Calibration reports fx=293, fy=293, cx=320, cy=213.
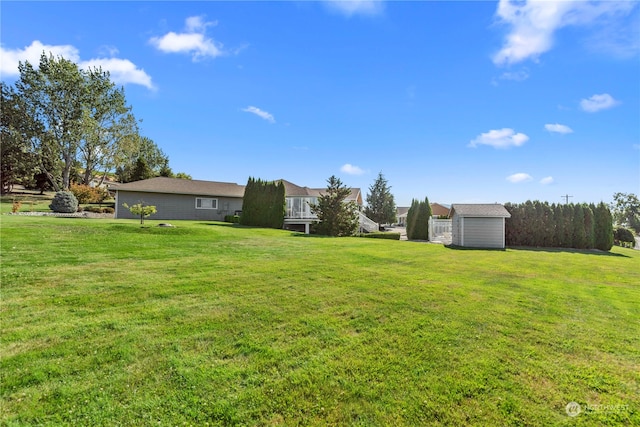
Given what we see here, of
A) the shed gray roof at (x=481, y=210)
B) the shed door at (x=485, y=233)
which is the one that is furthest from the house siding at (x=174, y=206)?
the shed door at (x=485, y=233)

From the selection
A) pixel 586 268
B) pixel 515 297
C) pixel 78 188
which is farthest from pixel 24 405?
pixel 78 188

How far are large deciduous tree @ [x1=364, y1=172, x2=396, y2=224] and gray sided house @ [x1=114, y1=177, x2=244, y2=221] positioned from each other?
19.2m

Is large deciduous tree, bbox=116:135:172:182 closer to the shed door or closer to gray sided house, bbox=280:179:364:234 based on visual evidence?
gray sided house, bbox=280:179:364:234

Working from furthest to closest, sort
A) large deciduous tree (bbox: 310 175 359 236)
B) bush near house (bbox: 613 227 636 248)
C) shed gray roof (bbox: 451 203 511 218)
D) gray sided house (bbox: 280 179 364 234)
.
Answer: bush near house (bbox: 613 227 636 248)
gray sided house (bbox: 280 179 364 234)
large deciduous tree (bbox: 310 175 359 236)
shed gray roof (bbox: 451 203 511 218)

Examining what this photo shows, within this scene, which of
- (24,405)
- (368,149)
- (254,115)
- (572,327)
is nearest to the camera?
(24,405)

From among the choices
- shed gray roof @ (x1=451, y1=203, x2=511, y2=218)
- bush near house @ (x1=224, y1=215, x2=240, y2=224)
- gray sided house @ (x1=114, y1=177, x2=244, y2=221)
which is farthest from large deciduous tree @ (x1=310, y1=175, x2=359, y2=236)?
gray sided house @ (x1=114, y1=177, x2=244, y2=221)

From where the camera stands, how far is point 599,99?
12016 mm

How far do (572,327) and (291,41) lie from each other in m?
12.9

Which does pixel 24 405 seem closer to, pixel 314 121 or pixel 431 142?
pixel 314 121

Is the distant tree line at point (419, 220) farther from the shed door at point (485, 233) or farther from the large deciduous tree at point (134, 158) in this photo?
the large deciduous tree at point (134, 158)

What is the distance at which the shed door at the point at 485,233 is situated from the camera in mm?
18578

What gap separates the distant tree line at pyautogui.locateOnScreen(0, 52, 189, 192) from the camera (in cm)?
3225

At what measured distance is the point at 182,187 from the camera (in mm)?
26562

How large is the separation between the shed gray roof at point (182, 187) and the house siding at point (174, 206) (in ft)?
1.49
